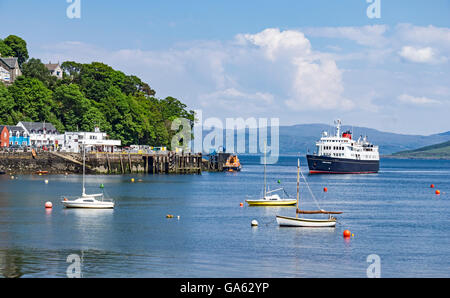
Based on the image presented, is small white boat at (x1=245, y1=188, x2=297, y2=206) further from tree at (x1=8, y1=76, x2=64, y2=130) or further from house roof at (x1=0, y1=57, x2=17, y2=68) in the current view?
house roof at (x1=0, y1=57, x2=17, y2=68)

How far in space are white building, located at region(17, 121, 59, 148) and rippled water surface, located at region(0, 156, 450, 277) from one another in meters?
54.5

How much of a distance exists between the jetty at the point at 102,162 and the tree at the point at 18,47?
6482 cm

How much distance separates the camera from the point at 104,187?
98.1 metres

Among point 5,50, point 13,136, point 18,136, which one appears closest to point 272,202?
point 13,136

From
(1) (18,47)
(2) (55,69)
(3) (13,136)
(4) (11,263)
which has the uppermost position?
(1) (18,47)

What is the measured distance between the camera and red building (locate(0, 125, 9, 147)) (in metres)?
134

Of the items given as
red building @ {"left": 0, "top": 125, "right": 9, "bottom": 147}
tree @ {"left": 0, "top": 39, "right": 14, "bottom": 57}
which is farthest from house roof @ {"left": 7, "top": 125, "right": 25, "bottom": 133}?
tree @ {"left": 0, "top": 39, "right": 14, "bottom": 57}

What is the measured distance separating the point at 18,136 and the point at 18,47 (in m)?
56.6

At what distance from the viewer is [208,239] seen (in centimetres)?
5150

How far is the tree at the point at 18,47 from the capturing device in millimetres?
186375

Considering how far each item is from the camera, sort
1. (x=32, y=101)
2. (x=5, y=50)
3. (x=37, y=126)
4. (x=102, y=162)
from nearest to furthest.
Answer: (x=102, y=162), (x=37, y=126), (x=32, y=101), (x=5, y=50)

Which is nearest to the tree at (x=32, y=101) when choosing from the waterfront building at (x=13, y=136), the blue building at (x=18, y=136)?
the blue building at (x=18, y=136)

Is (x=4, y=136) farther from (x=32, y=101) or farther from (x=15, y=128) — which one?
(x=32, y=101)
